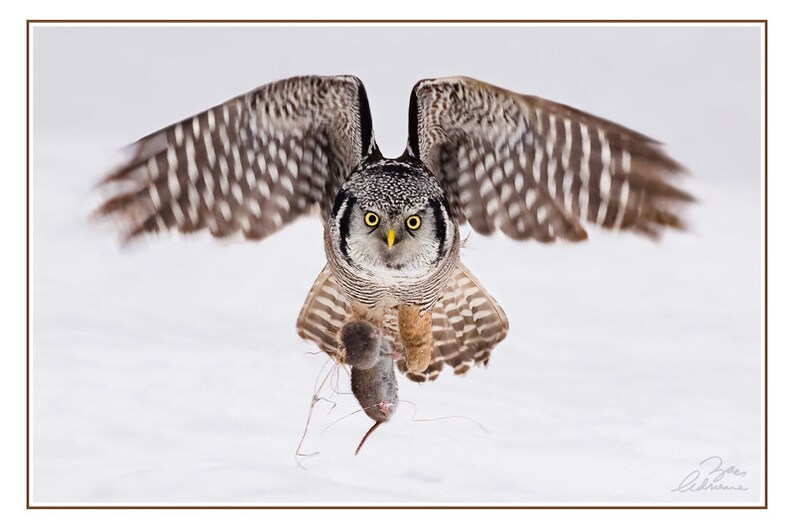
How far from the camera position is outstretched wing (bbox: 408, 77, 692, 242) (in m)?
2.08

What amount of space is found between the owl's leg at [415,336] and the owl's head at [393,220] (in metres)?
0.19

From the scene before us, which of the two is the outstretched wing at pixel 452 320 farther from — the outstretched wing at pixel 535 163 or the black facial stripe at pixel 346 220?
the black facial stripe at pixel 346 220

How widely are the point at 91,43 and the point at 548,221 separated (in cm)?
132

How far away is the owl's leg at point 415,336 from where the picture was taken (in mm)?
2348

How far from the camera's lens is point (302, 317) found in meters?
2.54

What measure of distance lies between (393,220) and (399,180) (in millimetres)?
96

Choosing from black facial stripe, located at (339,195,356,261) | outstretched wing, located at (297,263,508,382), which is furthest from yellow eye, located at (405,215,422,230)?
outstretched wing, located at (297,263,508,382)

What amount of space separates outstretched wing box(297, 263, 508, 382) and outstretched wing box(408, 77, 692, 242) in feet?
0.82
